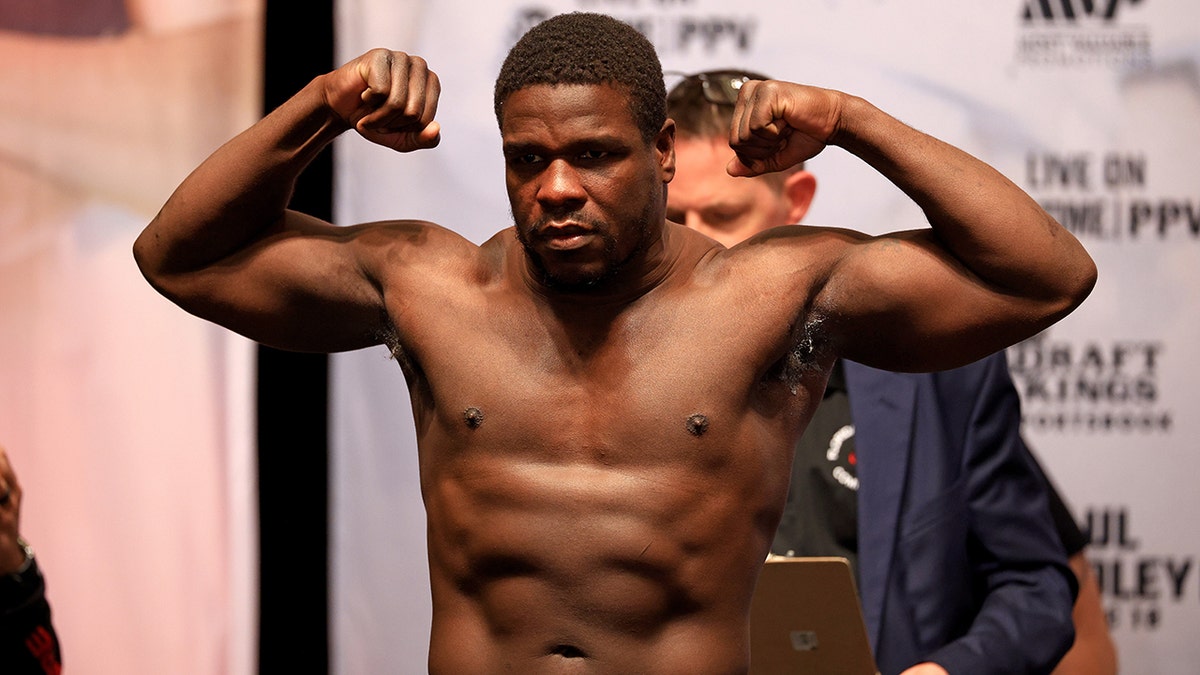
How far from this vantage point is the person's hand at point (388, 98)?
66.0 inches

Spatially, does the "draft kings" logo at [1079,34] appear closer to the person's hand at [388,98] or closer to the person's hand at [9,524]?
the person's hand at [388,98]

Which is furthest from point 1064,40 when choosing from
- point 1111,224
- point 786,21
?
point 786,21

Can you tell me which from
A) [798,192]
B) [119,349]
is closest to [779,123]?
[798,192]

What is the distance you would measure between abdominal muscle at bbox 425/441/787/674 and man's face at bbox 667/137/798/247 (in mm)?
975

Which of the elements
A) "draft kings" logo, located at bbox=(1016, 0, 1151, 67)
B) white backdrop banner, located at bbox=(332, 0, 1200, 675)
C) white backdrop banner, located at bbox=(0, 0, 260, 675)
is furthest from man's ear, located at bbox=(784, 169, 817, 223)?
white backdrop banner, located at bbox=(0, 0, 260, 675)

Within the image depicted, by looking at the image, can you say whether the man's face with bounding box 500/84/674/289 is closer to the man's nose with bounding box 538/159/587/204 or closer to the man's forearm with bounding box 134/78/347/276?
the man's nose with bounding box 538/159/587/204

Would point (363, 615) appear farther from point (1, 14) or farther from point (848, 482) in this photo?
point (1, 14)

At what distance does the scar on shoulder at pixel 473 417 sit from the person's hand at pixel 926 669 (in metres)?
0.90

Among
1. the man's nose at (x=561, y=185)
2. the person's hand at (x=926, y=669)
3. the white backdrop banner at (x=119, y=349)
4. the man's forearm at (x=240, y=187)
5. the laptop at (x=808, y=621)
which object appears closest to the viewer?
the man's nose at (x=561, y=185)

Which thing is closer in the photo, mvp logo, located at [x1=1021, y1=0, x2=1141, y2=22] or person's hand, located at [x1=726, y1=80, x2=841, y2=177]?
person's hand, located at [x1=726, y1=80, x2=841, y2=177]

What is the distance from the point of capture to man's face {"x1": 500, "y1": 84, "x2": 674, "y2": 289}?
1.61 meters

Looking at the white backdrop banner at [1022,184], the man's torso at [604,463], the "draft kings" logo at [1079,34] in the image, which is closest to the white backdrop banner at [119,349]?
the white backdrop banner at [1022,184]

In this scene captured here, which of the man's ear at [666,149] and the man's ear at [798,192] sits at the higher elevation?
the man's ear at [798,192]

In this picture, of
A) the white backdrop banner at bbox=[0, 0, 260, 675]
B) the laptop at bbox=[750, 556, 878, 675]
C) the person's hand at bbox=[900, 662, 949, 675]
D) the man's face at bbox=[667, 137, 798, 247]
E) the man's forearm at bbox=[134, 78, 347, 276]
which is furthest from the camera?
the white backdrop banner at bbox=[0, 0, 260, 675]
